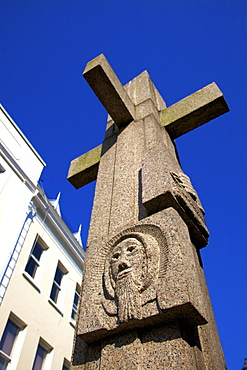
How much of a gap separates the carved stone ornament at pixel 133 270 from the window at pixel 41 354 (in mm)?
9075

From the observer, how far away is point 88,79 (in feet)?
15.9

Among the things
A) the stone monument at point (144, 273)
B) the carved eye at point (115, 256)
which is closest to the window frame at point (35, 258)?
the stone monument at point (144, 273)

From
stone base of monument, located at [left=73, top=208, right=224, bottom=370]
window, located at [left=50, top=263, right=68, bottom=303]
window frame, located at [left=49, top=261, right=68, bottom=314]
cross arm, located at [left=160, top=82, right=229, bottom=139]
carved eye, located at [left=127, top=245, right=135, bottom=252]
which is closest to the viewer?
stone base of monument, located at [left=73, top=208, right=224, bottom=370]

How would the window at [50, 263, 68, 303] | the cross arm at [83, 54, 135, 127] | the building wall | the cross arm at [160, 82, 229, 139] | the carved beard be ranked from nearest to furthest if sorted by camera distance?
1. the carved beard
2. the cross arm at [83, 54, 135, 127]
3. the cross arm at [160, 82, 229, 139]
4. the building wall
5. the window at [50, 263, 68, 303]

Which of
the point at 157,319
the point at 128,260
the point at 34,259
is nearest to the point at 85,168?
the point at 128,260

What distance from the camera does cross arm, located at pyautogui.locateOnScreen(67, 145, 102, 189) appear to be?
5430 millimetres

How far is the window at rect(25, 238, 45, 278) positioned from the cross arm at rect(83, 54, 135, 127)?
8280 millimetres

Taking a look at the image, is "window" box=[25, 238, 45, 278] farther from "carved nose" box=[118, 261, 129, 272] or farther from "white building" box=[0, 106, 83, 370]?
"carved nose" box=[118, 261, 129, 272]

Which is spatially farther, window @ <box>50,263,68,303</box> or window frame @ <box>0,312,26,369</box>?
window @ <box>50,263,68,303</box>

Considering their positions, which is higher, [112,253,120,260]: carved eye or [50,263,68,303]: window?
[112,253,120,260]: carved eye

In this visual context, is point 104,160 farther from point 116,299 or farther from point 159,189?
point 116,299

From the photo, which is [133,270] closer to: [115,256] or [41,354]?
[115,256]

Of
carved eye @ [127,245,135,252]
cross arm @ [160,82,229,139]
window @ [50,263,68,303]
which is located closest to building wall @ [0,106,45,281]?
window @ [50,263,68,303]

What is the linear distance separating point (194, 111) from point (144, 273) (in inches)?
125
